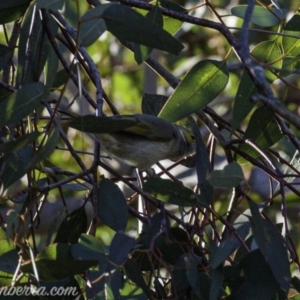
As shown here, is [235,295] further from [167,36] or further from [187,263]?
[167,36]

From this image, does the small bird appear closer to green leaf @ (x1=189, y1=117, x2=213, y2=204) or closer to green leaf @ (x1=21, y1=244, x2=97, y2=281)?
green leaf @ (x1=189, y1=117, x2=213, y2=204)

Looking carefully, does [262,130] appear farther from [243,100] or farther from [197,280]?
[197,280]

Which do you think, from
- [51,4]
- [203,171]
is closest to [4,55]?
[51,4]

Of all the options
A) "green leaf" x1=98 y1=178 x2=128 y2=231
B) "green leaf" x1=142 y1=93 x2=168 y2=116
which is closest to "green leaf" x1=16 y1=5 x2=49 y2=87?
"green leaf" x1=98 y1=178 x2=128 y2=231

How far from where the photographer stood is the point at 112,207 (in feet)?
4.33

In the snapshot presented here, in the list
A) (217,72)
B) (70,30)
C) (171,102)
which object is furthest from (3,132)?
(217,72)

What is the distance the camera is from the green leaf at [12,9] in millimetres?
1478

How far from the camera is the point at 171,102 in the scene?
1485mm

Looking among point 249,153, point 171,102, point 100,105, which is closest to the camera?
point 100,105

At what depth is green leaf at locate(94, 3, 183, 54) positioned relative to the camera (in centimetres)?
122

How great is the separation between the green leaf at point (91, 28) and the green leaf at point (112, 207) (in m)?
0.30

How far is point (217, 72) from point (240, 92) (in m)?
0.06

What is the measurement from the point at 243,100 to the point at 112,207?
39 centimetres

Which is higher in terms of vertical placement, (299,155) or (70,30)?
(70,30)
